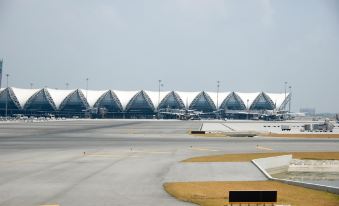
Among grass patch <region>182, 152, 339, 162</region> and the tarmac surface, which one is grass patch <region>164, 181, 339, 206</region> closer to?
the tarmac surface

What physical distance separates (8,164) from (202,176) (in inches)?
574

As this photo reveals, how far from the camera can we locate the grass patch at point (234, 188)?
59.0 feet

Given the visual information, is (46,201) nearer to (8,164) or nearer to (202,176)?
(202,176)

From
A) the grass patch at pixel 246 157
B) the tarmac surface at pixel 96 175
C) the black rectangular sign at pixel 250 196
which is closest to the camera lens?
the black rectangular sign at pixel 250 196

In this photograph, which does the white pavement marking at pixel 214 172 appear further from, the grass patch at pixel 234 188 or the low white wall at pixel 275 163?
the low white wall at pixel 275 163

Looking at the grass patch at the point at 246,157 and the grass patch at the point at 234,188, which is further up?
the grass patch at the point at 246,157

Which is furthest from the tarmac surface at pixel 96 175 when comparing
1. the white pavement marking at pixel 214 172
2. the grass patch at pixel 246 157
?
the grass patch at pixel 246 157

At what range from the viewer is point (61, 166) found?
2867 centimetres

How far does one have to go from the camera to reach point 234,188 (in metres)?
20.9

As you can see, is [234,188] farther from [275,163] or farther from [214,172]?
[275,163]

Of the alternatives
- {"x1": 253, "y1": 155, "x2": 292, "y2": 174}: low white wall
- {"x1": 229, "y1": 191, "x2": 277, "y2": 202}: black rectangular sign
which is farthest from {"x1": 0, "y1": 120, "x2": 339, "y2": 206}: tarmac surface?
{"x1": 229, "y1": 191, "x2": 277, "y2": 202}: black rectangular sign

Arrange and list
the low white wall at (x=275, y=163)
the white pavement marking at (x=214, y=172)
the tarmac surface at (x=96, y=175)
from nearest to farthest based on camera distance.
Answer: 1. the tarmac surface at (x=96, y=175)
2. the white pavement marking at (x=214, y=172)
3. the low white wall at (x=275, y=163)

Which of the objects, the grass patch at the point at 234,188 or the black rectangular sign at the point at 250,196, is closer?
the black rectangular sign at the point at 250,196

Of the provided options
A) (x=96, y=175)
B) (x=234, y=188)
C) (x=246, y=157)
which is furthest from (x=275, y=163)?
(x=96, y=175)
